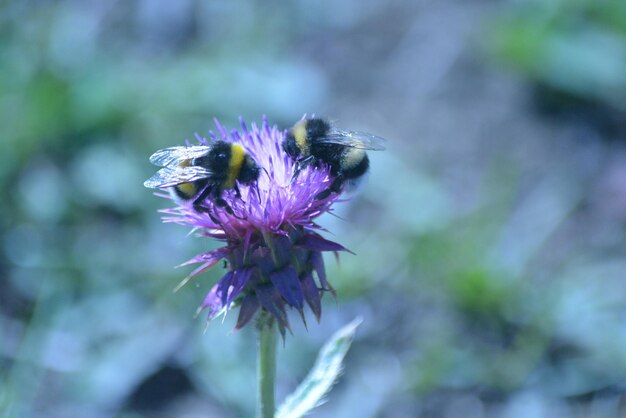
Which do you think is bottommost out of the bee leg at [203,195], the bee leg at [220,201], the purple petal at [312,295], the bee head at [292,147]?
the purple petal at [312,295]

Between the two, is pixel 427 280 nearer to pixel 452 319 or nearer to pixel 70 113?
pixel 452 319

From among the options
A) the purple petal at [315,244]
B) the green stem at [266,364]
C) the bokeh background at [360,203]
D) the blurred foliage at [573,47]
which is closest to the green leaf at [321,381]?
the green stem at [266,364]

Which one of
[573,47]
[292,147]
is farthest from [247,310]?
[573,47]

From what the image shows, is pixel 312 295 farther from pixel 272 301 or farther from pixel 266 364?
pixel 266 364

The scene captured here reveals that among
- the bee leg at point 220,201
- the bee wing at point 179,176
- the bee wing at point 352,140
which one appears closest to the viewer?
the bee wing at point 179,176

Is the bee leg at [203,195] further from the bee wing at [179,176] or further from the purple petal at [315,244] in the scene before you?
the purple petal at [315,244]

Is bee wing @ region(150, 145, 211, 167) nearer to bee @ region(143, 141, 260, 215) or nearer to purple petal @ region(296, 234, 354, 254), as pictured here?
bee @ region(143, 141, 260, 215)

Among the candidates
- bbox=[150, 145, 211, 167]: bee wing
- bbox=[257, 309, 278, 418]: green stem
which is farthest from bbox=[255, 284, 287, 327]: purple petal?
bbox=[150, 145, 211, 167]: bee wing

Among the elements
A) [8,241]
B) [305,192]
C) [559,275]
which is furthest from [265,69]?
[305,192]
